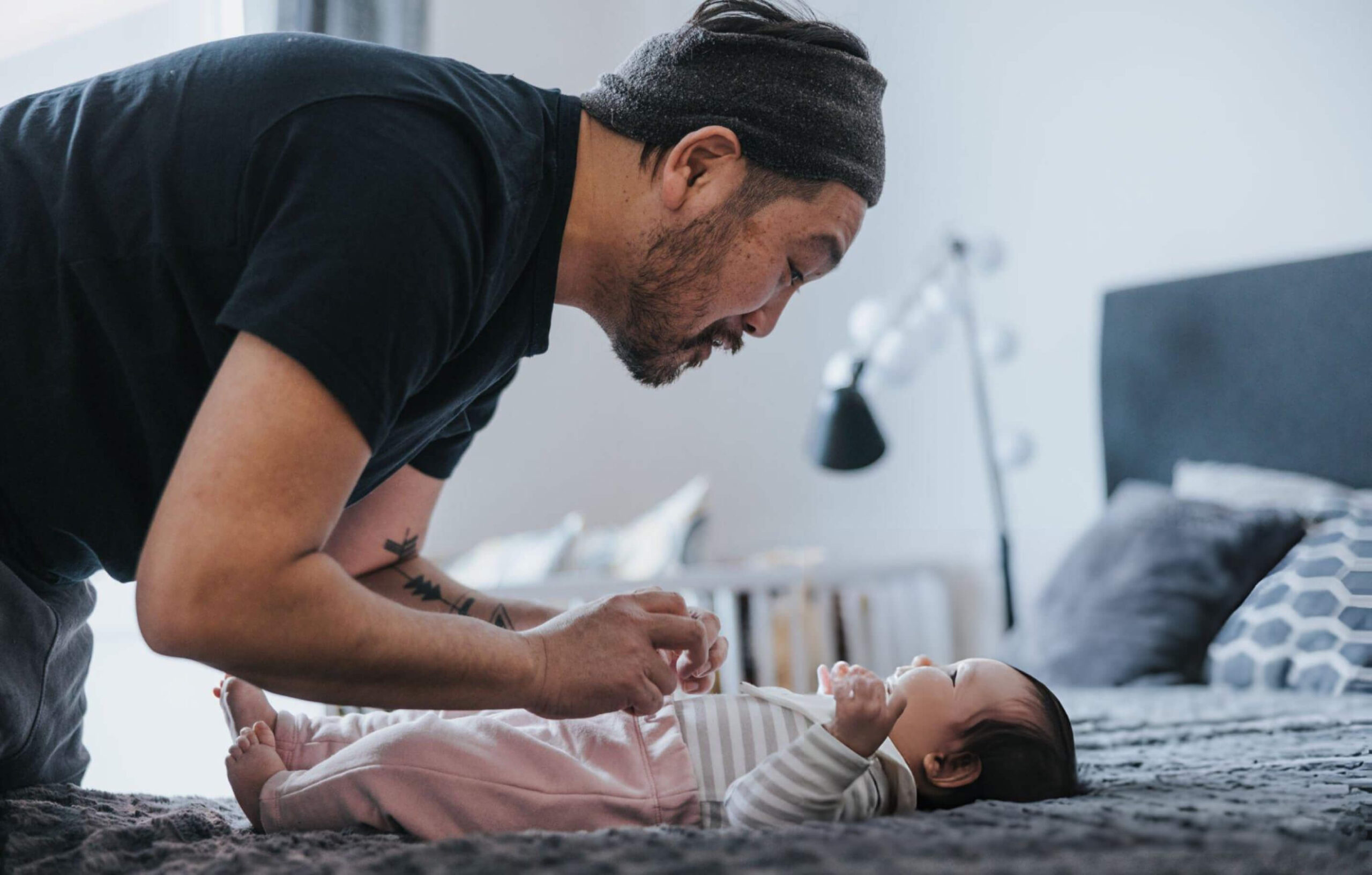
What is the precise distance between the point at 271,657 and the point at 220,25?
168 cm

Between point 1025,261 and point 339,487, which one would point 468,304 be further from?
point 1025,261

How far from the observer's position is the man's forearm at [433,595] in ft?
4.28

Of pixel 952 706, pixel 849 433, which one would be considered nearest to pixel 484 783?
pixel 952 706

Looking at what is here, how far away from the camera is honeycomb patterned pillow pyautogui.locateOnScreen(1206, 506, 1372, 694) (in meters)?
1.82

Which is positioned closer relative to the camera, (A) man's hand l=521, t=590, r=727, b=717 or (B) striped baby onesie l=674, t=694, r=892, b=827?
(A) man's hand l=521, t=590, r=727, b=717

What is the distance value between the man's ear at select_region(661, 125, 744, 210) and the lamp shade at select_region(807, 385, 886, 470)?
59.9 inches

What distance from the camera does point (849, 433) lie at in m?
2.55

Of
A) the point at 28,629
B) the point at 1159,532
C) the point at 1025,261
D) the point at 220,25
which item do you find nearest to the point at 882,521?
the point at 1025,261

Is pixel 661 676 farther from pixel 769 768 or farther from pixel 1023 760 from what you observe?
pixel 1023 760

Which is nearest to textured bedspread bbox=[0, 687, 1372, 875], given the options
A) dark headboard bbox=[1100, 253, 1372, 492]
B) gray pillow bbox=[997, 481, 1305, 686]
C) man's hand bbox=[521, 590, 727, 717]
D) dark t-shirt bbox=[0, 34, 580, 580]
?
man's hand bbox=[521, 590, 727, 717]

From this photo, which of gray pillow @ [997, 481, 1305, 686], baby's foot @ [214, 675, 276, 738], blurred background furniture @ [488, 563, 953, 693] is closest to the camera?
baby's foot @ [214, 675, 276, 738]

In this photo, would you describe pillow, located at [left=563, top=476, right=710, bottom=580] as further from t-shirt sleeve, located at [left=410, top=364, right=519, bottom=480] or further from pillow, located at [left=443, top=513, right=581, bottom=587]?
t-shirt sleeve, located at [left=410, top=364, right=519, bottom=480]

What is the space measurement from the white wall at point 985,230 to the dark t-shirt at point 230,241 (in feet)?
7.14

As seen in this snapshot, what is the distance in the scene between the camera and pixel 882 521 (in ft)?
11.0
